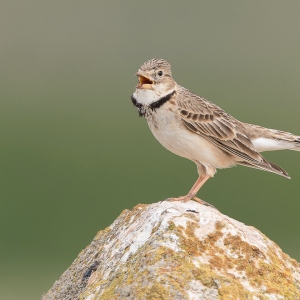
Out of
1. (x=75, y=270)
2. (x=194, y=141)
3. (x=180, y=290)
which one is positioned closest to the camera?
(x=180, y=290)

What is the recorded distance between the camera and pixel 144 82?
806 cm

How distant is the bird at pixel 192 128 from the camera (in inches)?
308

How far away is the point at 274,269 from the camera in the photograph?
199 inches

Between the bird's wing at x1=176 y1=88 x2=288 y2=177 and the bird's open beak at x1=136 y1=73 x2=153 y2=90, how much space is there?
17.7 inches

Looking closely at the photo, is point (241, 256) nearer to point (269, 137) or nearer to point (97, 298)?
point (97, 298)

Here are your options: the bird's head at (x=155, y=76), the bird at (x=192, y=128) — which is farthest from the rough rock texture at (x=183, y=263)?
the bird's head at (x=155, y=76)

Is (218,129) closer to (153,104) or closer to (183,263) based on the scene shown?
(153,104)

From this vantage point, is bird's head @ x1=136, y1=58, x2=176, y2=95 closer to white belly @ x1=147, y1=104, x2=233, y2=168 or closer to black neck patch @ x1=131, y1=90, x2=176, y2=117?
black neck patch @ x1=131, y1=90, x2=176, y2=117

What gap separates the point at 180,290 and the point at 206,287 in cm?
21

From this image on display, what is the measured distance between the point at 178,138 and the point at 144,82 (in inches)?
33.2

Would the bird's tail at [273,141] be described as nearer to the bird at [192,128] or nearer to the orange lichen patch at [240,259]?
the bird at [192,128]

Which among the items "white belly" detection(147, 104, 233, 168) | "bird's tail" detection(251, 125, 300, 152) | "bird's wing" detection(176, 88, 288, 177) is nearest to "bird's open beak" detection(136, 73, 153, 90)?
"white belly" detection(147, 104, 233, 168)

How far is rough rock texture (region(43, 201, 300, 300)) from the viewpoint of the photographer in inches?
179

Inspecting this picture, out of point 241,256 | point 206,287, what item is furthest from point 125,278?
point 241,256
